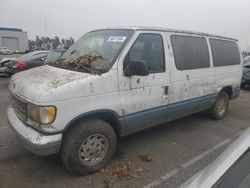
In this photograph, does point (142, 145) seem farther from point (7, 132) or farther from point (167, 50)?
point (7, 132)

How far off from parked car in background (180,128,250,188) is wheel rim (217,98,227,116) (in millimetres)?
4474

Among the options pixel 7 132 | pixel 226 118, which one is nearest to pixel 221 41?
pixel 226 118

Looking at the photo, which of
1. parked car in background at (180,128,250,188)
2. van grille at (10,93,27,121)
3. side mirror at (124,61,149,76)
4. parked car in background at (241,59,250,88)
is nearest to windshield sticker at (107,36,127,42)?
side mirror at (124,61,149,76)

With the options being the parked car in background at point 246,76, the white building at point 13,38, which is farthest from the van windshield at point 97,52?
the white building at point 13,38

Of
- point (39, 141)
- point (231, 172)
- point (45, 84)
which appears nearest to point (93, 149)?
point (39, 141)

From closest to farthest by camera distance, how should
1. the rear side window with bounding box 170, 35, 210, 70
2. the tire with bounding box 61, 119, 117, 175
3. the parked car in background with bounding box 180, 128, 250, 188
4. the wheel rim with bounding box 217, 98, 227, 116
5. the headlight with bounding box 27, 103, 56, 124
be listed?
the parked car in background with bounding box 180, 128, 250, 188 < the headlight with bounding box 27, 103, 56, 124 < the tire with bounding box 61, 119, 117, 175 < the rear side window with bounding box 170, 35, 210, 70 < the wheel rim with bounding box 217, 98, 227, 116

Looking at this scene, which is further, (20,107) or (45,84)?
(20,107)

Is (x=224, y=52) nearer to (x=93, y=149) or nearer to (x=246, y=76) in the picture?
(x=93, y=149)

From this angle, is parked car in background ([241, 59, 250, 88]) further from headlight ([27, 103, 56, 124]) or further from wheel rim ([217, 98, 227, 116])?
headlight ([27, 103, 56, 124])

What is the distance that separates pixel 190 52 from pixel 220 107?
203cm

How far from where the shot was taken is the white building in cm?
5987

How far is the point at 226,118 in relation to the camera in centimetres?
621

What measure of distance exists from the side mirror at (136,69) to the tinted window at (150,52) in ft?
0.61

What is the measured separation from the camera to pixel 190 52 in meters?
4.67
